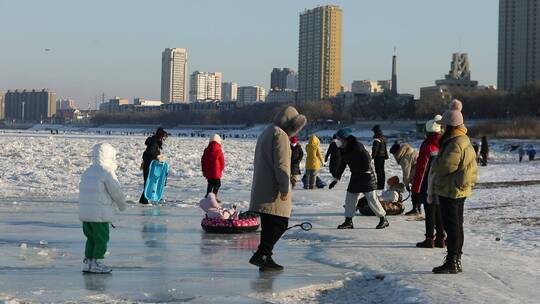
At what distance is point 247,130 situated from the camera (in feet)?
593

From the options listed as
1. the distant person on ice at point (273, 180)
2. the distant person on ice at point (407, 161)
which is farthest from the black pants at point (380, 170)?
the distant person on ice at point (273, 180)

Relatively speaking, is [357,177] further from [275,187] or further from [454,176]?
[275,187]

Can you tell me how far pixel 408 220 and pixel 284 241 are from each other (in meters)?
3.23

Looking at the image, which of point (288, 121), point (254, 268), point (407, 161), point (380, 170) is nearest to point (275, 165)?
point (288, 121)

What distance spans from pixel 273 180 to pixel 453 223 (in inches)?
70.4

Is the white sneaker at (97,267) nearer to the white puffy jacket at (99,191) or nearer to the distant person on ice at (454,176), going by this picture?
the white puffy jacket at (99,191)

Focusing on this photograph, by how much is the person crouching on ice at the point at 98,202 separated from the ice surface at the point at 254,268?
28cm

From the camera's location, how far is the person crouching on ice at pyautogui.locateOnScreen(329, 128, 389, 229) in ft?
34.7

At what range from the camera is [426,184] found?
9820 millimetres

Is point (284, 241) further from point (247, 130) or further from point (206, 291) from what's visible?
point (247, 130)

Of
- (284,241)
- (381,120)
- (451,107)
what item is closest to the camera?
(451,107)

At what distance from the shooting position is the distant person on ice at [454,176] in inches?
286

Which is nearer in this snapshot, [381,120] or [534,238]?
[534,238]

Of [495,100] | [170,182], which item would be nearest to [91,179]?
[170,182]
